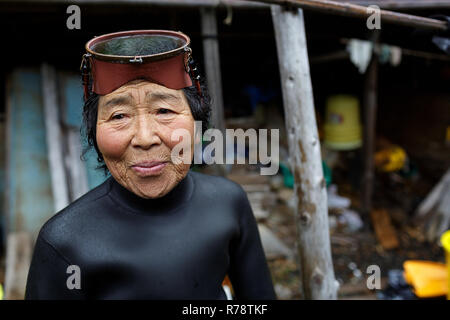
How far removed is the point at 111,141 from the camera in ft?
5.33

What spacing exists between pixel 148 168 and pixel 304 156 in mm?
1222

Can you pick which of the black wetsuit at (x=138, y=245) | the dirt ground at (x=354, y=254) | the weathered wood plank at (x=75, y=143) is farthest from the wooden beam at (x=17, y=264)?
the black wetsuit at (x=138, y=245)

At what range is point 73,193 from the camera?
15.3ft

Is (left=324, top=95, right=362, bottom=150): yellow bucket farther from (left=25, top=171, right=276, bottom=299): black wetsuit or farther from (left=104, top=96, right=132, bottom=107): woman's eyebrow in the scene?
(left=104, top=96, right=132, bottom=107): woman's eyebrow

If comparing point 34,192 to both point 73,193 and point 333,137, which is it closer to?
point 73,193

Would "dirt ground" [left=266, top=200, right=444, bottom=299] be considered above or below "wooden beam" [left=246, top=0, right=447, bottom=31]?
below

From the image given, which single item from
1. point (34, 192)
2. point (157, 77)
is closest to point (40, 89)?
point (34, 192)

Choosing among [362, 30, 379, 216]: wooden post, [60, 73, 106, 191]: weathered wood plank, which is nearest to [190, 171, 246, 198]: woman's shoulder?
[60, 73, 106, 191]: weathered wood plank

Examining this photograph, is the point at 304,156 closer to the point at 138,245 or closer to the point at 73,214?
the point at 138,245

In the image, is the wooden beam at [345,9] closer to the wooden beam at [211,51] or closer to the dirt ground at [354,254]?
the wooden beam at [211,51]

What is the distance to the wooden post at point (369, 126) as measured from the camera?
5684mm

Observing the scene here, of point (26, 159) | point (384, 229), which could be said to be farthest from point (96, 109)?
point (384, 229)

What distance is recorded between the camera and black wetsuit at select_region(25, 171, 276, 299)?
5.55ft

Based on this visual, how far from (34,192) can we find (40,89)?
3.98 feet
